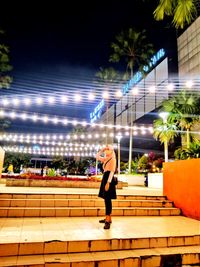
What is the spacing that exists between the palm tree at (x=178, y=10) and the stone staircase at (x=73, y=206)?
5385 millimetres

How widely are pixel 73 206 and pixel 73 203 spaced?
0.27 feet

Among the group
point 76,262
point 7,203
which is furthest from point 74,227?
point 7,203

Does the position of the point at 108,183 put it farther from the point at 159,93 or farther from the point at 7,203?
the point at 159,93

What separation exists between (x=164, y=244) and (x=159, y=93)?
19.7 meters

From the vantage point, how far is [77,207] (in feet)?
20.8

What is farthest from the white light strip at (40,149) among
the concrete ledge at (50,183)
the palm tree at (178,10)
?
the palm tree at (178,10)

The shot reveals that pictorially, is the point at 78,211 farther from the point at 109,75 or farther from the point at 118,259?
the point at 109,75

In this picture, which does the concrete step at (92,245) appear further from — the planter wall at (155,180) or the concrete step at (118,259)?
the planter wall at (155,180)

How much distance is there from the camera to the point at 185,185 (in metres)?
6.79

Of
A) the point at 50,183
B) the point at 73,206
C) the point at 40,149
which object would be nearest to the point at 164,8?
the point at 73,206

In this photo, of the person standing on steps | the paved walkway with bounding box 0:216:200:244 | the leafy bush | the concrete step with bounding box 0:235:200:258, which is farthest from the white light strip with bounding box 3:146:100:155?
the concrete step with bounding box 0:235:200:258

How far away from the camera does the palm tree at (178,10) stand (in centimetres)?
570

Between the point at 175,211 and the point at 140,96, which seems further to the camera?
the point at 140,96

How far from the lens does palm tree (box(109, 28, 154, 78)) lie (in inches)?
946
